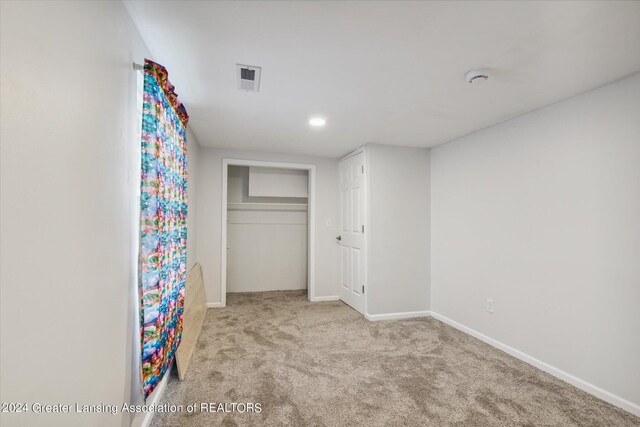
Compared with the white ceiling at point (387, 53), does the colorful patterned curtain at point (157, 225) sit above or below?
below

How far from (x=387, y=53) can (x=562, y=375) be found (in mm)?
2725

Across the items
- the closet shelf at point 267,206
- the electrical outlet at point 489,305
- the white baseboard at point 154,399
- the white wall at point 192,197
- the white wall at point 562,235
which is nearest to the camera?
the white baseboard at point 154,399

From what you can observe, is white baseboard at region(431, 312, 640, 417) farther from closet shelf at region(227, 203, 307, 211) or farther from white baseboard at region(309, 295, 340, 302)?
closet shelf at region(227, 203, 307, 211)

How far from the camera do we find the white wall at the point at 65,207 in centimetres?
69

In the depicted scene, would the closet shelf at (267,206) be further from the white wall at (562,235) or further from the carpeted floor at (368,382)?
the white wall at (562,235)

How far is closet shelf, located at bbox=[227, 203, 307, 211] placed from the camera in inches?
188

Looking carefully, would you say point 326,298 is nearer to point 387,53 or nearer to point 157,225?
point 157,225

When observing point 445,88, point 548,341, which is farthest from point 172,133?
point 548,341

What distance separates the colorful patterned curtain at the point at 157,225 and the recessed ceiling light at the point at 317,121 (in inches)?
49.3

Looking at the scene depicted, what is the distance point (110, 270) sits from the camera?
125 cm

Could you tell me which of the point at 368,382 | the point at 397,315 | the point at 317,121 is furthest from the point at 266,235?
the point at 368,382

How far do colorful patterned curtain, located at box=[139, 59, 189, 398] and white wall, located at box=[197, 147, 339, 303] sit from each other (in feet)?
6.69

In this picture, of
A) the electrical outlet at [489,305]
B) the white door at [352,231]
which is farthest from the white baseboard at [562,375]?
the white door at [352,231]

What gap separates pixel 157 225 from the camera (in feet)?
5.13
